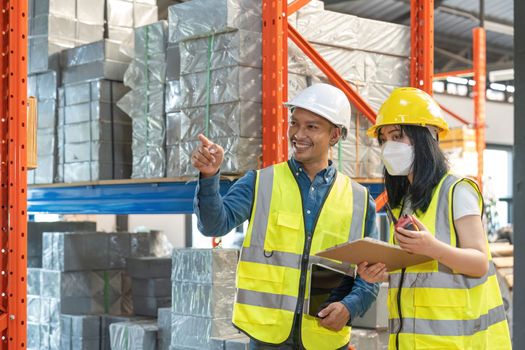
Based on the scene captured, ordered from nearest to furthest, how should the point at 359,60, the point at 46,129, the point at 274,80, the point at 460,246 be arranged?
the point at 460,246 < the point at 274,80 < the point at 359,60 < the point at 46,129

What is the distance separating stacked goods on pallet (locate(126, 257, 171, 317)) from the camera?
24.2ft

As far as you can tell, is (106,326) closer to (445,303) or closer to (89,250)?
(89,250)

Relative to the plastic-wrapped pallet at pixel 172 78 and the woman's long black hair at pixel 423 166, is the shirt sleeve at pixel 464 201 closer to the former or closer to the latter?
the woman's long black hair at pixel 423 166

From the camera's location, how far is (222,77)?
537 cm

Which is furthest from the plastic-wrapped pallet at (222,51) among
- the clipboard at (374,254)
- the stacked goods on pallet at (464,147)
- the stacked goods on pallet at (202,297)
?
the stacked goods on pallet at (464,147)

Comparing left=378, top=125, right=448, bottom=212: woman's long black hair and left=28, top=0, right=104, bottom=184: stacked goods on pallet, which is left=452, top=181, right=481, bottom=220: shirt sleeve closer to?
left=378, top=125, right=448, bottom=212: woman's long black hair

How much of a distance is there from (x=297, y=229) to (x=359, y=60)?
10.4ft

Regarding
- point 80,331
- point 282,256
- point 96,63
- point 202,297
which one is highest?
point 96,63

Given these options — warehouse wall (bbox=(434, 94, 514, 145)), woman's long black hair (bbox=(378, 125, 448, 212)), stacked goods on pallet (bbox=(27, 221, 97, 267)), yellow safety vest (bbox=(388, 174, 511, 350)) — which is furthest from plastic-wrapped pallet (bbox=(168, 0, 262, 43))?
warehouse wall (bbox=(434, 94, 514, 145))

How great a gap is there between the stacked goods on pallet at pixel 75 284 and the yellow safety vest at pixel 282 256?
4515 mm

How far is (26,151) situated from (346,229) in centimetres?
185

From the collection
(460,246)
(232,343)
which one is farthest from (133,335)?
(460,246)

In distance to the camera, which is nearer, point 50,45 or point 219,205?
point 219,205

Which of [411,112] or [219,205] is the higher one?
[411,112]
